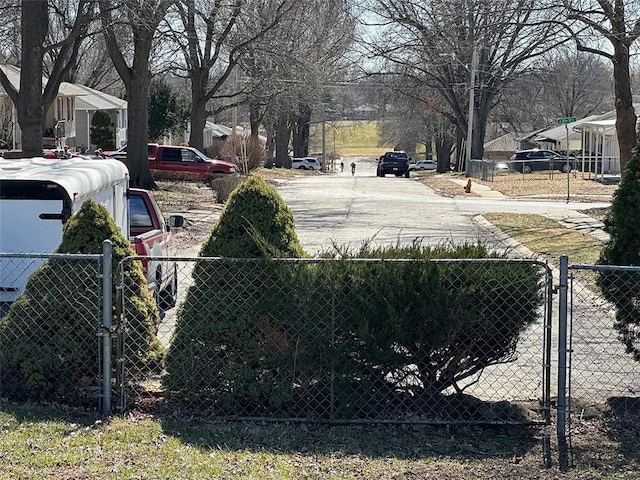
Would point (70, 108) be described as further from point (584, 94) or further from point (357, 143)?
point (357, 143)

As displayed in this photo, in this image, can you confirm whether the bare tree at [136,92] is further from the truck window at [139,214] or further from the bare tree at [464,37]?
the truck window at [139,214]

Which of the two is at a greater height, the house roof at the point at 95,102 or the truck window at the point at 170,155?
the house roof at the point at 95,102

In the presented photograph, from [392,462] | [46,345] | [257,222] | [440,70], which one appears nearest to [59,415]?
[46,345]

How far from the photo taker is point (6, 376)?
6.21m

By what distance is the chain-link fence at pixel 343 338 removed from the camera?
5.96 meters

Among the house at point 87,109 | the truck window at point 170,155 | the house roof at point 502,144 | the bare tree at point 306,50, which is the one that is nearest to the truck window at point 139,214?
the bare tree at point 306,50

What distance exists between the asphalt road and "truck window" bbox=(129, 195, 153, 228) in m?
→ 4.33

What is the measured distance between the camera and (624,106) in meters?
23.7

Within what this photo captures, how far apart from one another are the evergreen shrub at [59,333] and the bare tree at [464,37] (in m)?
13.8

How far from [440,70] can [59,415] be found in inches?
1893

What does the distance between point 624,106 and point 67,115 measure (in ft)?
116

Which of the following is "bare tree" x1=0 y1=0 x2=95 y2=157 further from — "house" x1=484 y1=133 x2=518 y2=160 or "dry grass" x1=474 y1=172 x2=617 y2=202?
"house" x1=484 y1=133 x2=518 y2=160

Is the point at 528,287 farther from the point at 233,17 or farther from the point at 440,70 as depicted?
the point at 440,70

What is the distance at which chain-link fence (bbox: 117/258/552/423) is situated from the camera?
5957 millimetres
